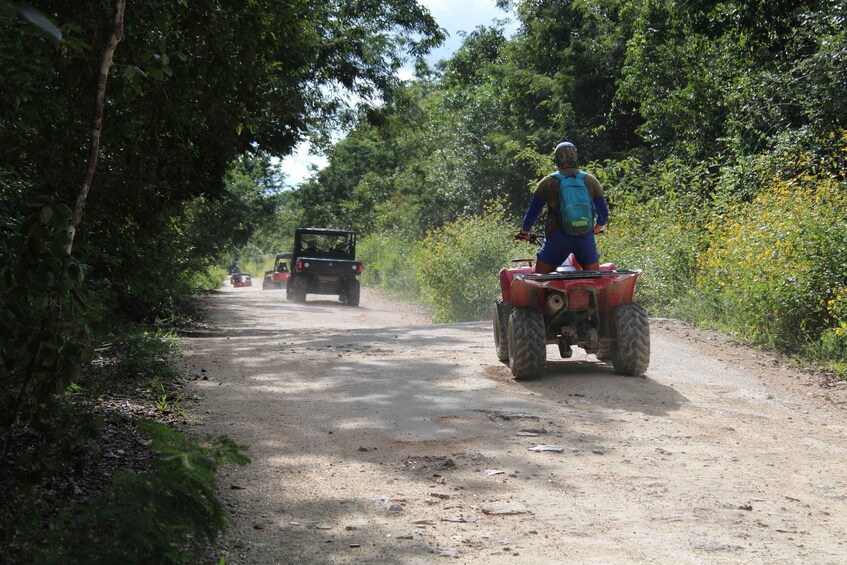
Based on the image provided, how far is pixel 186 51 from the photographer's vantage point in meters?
6.03

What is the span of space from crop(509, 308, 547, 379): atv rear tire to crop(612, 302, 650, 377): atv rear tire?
0.65 metres

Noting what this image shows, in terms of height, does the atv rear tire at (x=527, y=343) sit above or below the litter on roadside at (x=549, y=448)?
above

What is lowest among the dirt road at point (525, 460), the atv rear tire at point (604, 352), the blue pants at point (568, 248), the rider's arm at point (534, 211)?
the dirt road at point (525, 460)

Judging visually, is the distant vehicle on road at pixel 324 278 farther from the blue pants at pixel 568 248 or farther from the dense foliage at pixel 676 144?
the blue pants at pixel 568 248

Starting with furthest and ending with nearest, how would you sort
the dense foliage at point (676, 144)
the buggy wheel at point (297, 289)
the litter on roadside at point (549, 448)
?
the buggy wheel at point (297, 289) → the dense foliage at point (676, 144) → the litter on roadside at point (549, 448)

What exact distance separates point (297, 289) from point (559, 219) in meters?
20.9

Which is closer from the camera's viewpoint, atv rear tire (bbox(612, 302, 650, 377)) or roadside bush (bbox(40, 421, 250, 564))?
roadside bush (bbox(40, 421, 250, 564))

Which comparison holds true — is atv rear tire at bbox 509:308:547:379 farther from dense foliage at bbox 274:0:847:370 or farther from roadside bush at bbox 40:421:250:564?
roadside bush at bbox 40:421:250:564

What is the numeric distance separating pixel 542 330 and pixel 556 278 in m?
0.47

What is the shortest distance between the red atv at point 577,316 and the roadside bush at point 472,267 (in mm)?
10778

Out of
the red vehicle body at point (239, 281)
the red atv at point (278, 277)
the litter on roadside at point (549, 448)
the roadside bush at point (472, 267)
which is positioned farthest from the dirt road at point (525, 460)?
the red vehicle body at point (239, 281)

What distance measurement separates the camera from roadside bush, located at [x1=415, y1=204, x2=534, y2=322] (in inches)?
770

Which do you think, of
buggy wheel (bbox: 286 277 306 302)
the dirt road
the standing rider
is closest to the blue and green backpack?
the standing rider

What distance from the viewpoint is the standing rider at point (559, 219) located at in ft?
26.0
